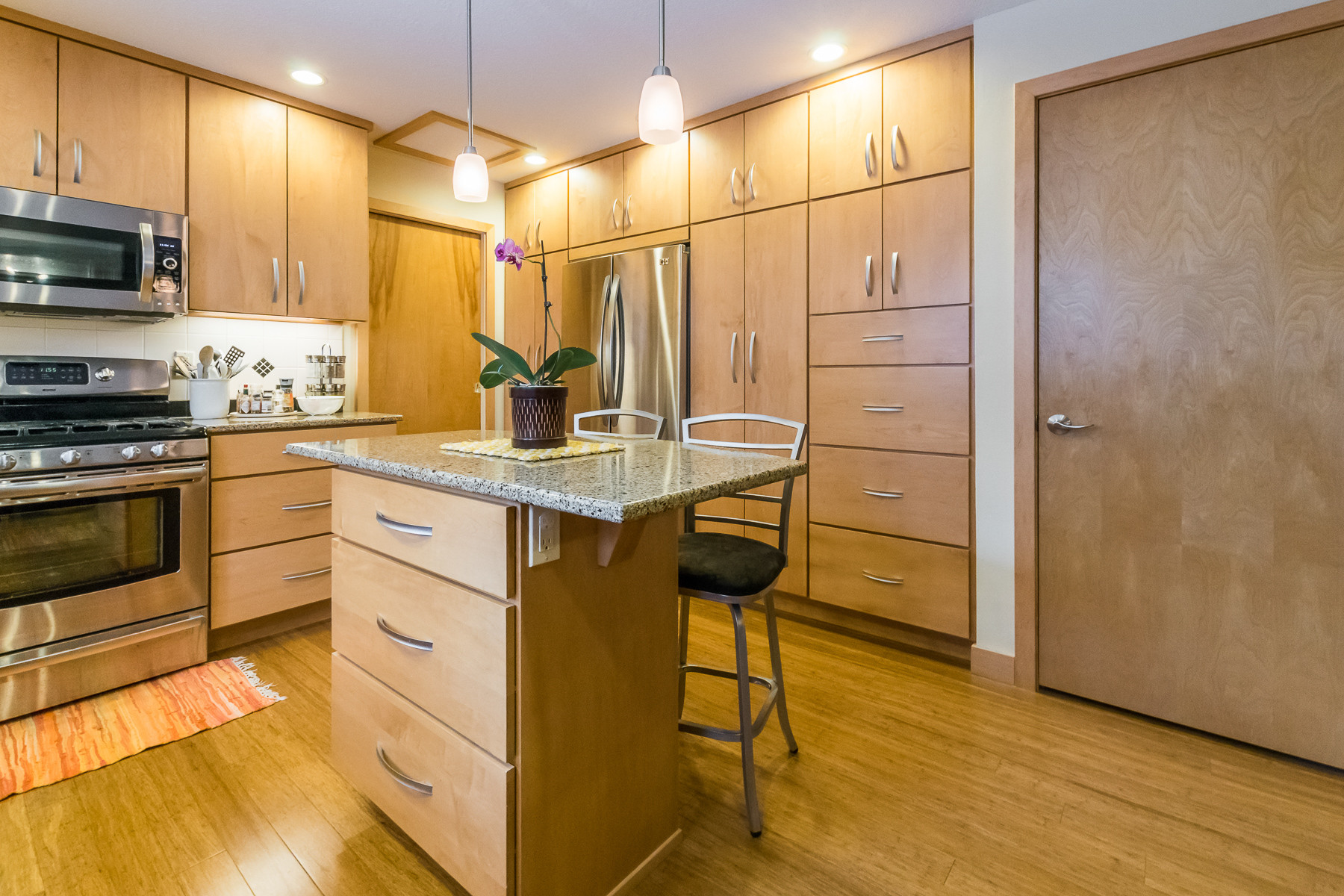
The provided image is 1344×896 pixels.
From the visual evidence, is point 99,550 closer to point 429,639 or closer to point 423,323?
point 429,639

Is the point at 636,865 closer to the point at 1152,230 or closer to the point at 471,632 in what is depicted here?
the point at 471,632

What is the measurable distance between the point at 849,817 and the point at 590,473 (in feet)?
3.68

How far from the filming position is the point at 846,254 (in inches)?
105

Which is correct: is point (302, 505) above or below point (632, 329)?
below

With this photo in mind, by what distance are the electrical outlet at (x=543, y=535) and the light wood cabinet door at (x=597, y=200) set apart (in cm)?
270

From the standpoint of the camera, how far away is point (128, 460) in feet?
7.32

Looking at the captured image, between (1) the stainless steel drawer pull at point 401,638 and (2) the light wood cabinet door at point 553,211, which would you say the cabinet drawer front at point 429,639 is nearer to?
(1) the stainless steel drawer pull at point 401,638

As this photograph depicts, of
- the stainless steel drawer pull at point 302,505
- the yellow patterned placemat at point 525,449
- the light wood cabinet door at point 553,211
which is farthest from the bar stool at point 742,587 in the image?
the light wood cabinet door at point 553,211


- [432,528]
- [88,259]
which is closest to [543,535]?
[432,528]

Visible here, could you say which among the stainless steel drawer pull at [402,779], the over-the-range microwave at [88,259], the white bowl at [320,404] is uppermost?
the over-the-range microwave at [88,259]

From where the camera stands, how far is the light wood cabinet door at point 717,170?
301 cm

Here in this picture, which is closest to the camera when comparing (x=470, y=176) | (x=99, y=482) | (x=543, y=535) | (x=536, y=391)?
(x=543, y=535)

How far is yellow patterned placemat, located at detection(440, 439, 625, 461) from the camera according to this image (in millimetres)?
1418

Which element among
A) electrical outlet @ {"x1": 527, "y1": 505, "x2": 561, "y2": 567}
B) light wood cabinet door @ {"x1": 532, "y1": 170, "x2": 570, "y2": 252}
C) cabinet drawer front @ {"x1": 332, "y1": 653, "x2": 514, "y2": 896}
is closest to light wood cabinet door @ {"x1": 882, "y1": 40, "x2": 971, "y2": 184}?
light wood cabinet door @ {"x1": 532, "y1": 170, "x2": 570, "y2": 252}
